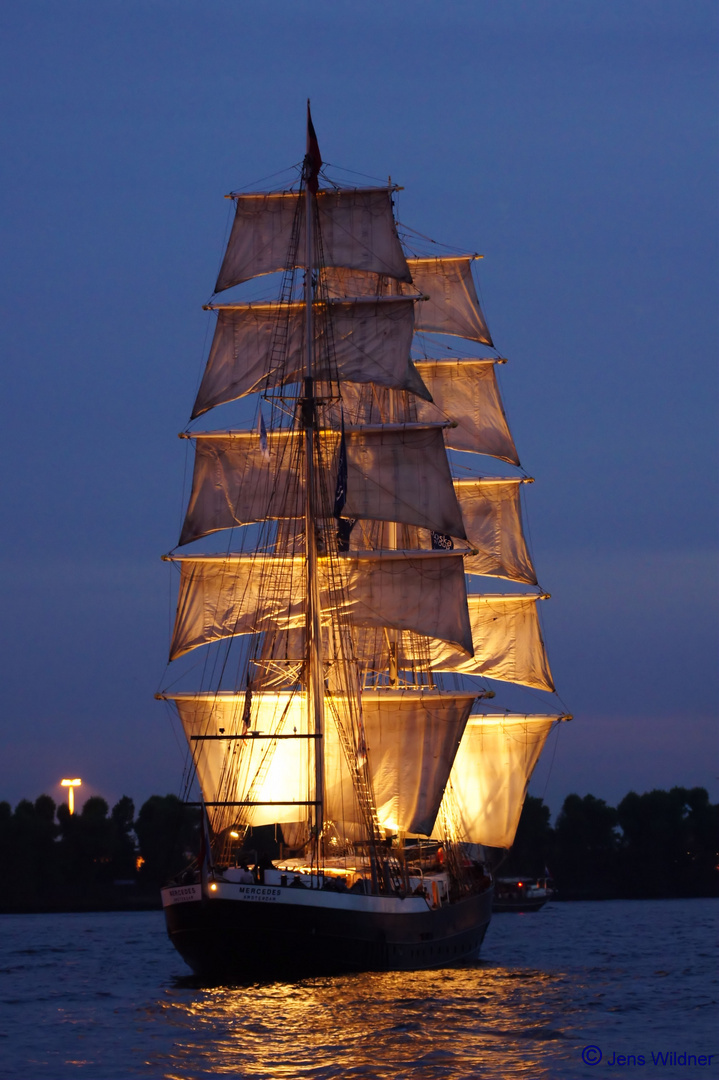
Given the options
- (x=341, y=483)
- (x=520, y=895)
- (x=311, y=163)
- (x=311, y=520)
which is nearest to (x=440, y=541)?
(x=341, y=483)

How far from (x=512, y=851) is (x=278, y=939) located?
82331 mm

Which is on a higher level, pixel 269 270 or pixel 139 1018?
pixel 269 270

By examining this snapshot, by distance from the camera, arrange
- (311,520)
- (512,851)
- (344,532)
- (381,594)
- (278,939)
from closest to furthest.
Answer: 1. (278,939)
2. (311,520)
3. (344,532)
4. (381,594)
5. (512,851)

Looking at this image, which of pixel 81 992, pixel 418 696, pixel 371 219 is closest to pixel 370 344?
pixel 371 219

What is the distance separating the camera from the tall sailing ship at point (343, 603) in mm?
51438

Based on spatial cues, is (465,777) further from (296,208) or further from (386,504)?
(296,208)

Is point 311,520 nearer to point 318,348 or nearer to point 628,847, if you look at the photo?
point 318,348

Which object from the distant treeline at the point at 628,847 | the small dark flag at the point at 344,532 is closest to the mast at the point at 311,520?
the small dark flag at the point at 344,532

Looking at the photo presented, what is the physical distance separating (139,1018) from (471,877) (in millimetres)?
23838

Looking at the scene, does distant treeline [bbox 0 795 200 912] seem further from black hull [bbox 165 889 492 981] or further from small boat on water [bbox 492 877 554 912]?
black hull [bbox 165 889 492 981]

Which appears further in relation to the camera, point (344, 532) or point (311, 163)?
point (311, 163)

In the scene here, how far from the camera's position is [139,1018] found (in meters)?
37.9

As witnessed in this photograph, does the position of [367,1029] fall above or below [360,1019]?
below

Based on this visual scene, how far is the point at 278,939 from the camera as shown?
41.6 metres
